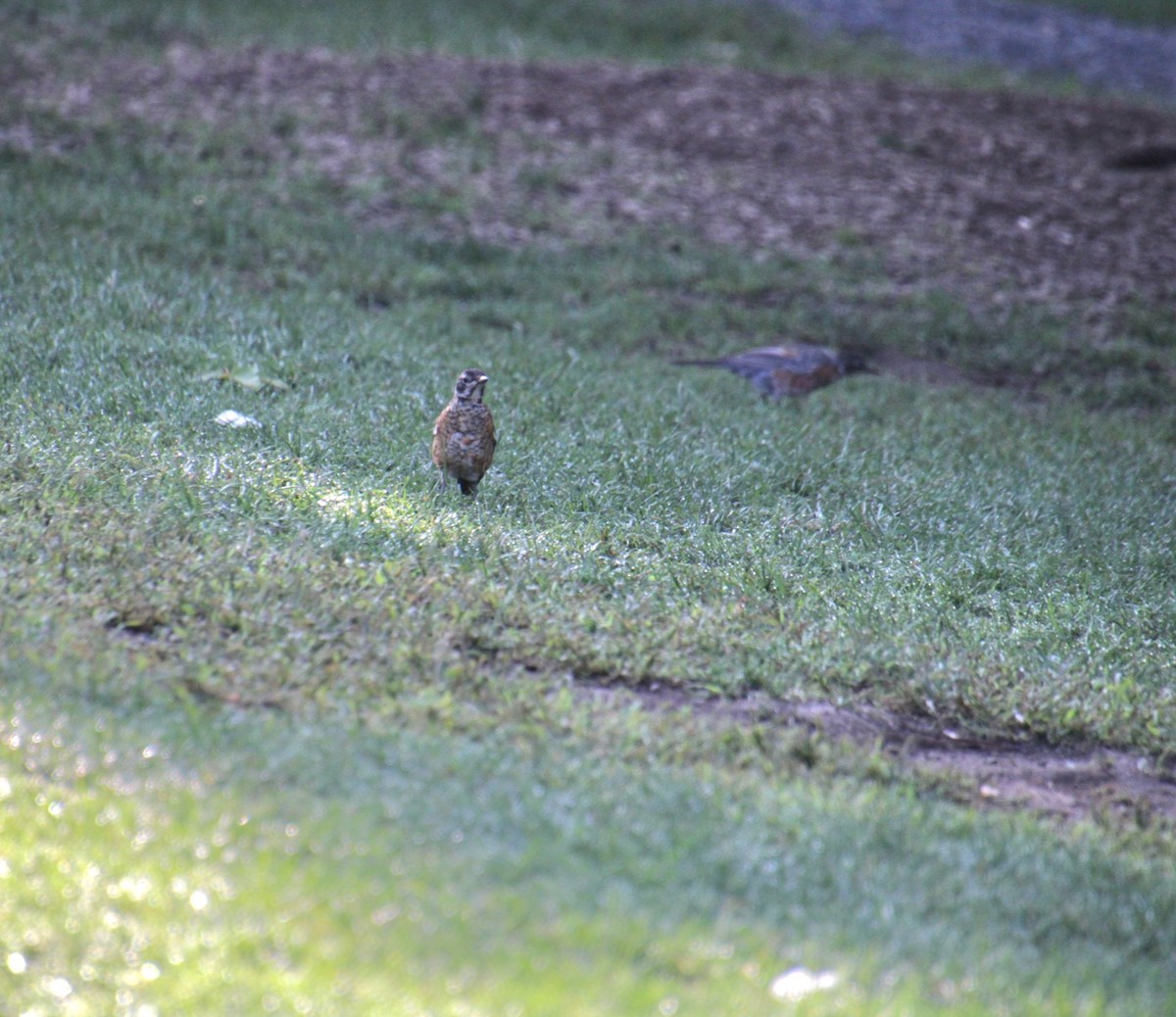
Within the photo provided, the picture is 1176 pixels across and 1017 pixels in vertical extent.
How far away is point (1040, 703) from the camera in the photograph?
16.7ft

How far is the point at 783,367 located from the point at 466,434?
3.67 metres

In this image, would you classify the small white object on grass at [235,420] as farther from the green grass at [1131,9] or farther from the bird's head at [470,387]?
the green grass at [1131,9]

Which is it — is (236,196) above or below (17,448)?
above

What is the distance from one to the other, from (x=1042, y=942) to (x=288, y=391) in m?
5.15

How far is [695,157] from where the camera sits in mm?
13164

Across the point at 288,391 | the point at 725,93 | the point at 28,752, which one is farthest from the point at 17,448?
the point at 725,93

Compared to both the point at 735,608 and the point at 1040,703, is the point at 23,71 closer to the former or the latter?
the point at 735,608

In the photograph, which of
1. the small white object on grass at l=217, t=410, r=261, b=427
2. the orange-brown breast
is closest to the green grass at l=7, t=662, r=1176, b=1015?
the orange-brown breast

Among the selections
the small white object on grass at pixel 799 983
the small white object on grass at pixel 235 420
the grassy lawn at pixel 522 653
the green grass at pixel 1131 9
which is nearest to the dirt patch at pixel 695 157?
the grassy lawn at pixel 522 653

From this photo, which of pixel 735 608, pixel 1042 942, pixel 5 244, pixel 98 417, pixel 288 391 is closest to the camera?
pixel 1042 942

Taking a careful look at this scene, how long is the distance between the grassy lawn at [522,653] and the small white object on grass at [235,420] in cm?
10

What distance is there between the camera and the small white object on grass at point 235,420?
6811 millimetres

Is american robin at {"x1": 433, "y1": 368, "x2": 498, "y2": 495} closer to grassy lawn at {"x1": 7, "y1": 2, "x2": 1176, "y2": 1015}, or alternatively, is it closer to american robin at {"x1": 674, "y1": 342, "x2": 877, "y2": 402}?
grassy lawn at {"x1": 7, "y1": 2, "x2": 1176, "y2": 1015}

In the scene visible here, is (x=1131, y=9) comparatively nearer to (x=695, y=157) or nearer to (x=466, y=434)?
(x=695, y=157)
